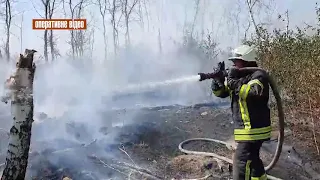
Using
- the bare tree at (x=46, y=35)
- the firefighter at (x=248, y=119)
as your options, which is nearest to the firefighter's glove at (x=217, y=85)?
the firefighter at (x=248, y=119)

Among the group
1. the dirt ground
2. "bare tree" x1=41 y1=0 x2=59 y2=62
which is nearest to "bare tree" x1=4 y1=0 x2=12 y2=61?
"bare tree" x1=41 y1=0 x2=59 y2=62

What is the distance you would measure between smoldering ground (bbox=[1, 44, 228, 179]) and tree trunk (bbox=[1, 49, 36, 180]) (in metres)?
0.91

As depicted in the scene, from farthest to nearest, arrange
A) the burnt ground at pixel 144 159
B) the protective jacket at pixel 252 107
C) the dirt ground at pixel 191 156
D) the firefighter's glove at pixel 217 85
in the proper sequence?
the dirt ground at pixel 191 156 → the burnt ground at pixel 144 159 → the firefighter's glove at pixel 217 85 → the protective jacket at pixel 252 107

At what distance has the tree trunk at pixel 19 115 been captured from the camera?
380cm

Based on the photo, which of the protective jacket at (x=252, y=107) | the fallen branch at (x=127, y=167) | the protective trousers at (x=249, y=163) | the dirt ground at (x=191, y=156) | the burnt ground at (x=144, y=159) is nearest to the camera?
the protective jacket at (x=252, y=107)

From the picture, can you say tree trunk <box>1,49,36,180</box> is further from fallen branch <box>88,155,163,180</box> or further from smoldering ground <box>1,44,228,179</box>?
fallen branch <box>88,155,163,180</box>

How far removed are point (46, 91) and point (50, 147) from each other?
506cm

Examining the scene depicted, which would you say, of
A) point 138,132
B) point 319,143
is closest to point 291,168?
point 319,143

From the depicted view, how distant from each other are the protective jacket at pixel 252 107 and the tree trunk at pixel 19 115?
2.40m

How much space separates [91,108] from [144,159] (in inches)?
184

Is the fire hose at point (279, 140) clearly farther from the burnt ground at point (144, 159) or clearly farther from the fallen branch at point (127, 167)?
the fallen branch at point (127, 167)

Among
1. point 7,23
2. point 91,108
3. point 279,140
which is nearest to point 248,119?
point 279,140

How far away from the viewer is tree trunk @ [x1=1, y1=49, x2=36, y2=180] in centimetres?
380

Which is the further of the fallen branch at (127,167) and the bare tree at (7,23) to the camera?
the bare tree at (7,23)
